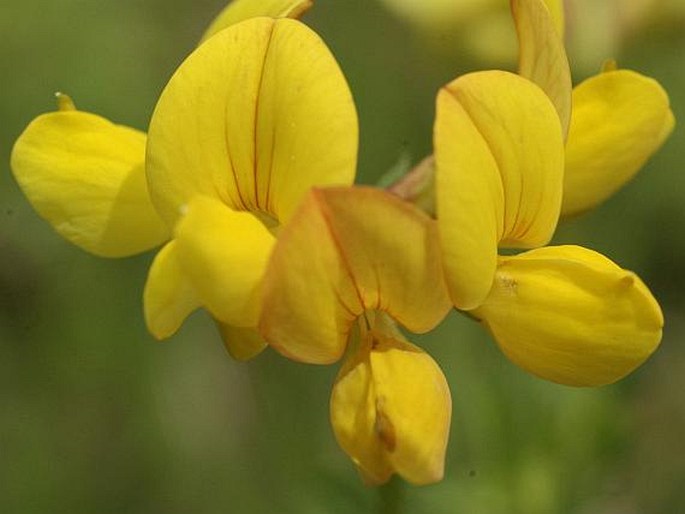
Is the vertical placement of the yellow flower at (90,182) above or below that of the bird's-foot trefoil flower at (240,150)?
below

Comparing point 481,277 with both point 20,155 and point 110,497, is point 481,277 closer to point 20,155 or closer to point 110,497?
point 20,155

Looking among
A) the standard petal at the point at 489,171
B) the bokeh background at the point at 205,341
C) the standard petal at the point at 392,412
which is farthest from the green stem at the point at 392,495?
the bokeh background at the point at 205,341

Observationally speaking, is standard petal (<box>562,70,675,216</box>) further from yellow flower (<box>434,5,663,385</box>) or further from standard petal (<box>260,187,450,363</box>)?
standard petal (<box>260,187,450,363</box>)

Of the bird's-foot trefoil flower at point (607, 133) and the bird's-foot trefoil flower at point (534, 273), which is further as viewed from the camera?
the bird's-foot trefoil flower at point (607, 133)

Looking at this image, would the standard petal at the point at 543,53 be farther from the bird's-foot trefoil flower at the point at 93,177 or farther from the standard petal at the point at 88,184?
the standard petal at the point at 88,184

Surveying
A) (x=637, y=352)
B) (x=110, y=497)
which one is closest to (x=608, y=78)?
(x=637, y=352)
